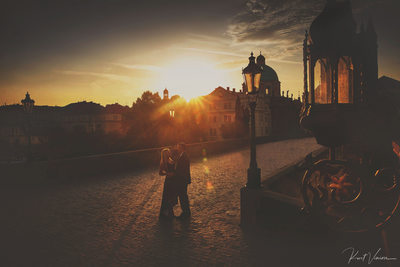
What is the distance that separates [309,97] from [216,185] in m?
6.31

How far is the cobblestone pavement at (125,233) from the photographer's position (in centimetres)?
456

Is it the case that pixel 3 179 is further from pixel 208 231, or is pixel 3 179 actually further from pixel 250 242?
pixel 250 242

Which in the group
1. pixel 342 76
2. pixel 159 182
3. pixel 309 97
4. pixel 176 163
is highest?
pixel 342 76

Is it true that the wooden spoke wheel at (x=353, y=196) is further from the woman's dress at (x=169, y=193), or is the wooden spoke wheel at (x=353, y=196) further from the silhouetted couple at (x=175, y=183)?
the woman's dress at (x=169, y=193)

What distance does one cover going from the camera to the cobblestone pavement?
4562mm

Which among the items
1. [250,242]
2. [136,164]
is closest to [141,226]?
[250,242]

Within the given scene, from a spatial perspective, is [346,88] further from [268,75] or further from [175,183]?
[268,75]

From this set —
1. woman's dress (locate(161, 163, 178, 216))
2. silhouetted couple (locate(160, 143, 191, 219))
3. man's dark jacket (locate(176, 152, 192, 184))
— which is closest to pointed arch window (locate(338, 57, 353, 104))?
silhouetted couple (locate(160, 143, 191, 219))

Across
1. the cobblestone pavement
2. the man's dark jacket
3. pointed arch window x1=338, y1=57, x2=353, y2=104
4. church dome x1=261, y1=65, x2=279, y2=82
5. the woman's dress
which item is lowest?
the cobblestone pavement

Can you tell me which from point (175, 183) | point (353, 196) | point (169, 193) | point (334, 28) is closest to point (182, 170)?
point (175, 183)

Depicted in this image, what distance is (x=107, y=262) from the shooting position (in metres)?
4.48

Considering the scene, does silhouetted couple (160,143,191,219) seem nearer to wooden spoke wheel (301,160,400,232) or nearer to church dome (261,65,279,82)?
wooden spoke wheel (301,160,400,232)

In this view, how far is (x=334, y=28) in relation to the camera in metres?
4.39

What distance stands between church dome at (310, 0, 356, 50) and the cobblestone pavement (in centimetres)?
355
